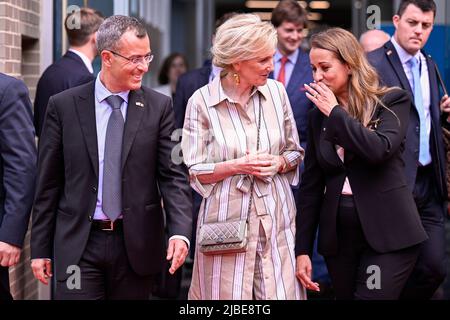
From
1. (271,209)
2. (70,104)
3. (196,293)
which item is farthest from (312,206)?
(70,104)

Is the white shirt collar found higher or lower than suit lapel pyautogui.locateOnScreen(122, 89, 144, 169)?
higher

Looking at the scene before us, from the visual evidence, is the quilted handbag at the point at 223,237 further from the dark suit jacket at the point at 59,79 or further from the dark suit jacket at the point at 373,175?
the dark suit jacket at the point at 59,79

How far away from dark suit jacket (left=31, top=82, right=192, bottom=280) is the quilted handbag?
128mm

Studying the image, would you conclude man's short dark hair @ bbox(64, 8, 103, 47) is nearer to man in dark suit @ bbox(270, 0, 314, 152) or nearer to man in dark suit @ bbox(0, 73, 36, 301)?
man in dark suit @ bbox(270, 0, 314, 152)

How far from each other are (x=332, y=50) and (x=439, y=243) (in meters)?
1.58

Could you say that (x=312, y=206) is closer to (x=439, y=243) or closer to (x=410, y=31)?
(x=439, y=243)

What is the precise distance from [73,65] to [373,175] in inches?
94.8

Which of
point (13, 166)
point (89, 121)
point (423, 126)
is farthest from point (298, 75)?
point (13, 166)

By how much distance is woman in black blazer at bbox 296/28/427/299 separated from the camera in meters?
5.31

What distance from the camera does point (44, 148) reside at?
5.23 meters

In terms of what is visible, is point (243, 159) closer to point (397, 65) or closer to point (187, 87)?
point (397, 65)

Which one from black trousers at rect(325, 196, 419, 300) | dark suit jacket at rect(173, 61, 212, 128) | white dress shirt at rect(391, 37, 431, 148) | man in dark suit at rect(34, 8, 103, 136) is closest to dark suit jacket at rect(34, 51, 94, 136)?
man in dark suit at rect(34, 8, 103, 136)

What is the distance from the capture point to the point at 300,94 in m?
7.30
